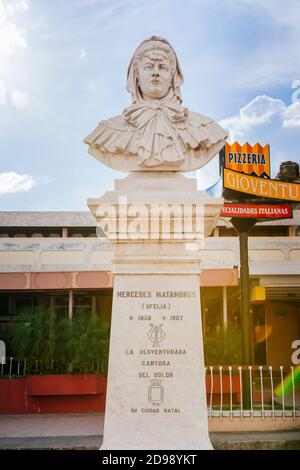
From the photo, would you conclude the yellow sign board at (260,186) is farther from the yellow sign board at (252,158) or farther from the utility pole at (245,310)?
the yellow sign board at (252,158)

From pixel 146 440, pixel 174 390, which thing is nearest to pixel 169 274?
pixel 174 390

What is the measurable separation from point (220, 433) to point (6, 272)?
34.3 ft

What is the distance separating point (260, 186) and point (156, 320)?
9124 mm

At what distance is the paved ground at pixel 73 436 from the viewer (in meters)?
8.70

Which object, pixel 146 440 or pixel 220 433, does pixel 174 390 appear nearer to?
pixel 146 440

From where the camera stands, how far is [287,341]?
71.4ft

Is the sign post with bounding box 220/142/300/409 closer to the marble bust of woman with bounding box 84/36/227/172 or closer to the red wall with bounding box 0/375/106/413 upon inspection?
the red wall with bounding box 0/375/106/413

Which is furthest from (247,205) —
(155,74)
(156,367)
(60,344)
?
(156,367)

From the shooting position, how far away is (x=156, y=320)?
4273 mm

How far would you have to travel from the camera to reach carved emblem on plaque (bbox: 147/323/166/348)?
4246 millimetres

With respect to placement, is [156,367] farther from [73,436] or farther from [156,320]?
[73,436]

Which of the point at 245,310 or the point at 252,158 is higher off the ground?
the point at 252,158

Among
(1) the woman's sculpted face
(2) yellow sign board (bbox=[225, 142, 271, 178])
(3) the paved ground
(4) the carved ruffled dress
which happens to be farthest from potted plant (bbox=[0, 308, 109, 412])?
(1) the woman's sculpted face

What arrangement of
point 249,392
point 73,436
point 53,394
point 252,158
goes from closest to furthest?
point 73,436 → point 249,392 → point 53,394 → point 252,158
